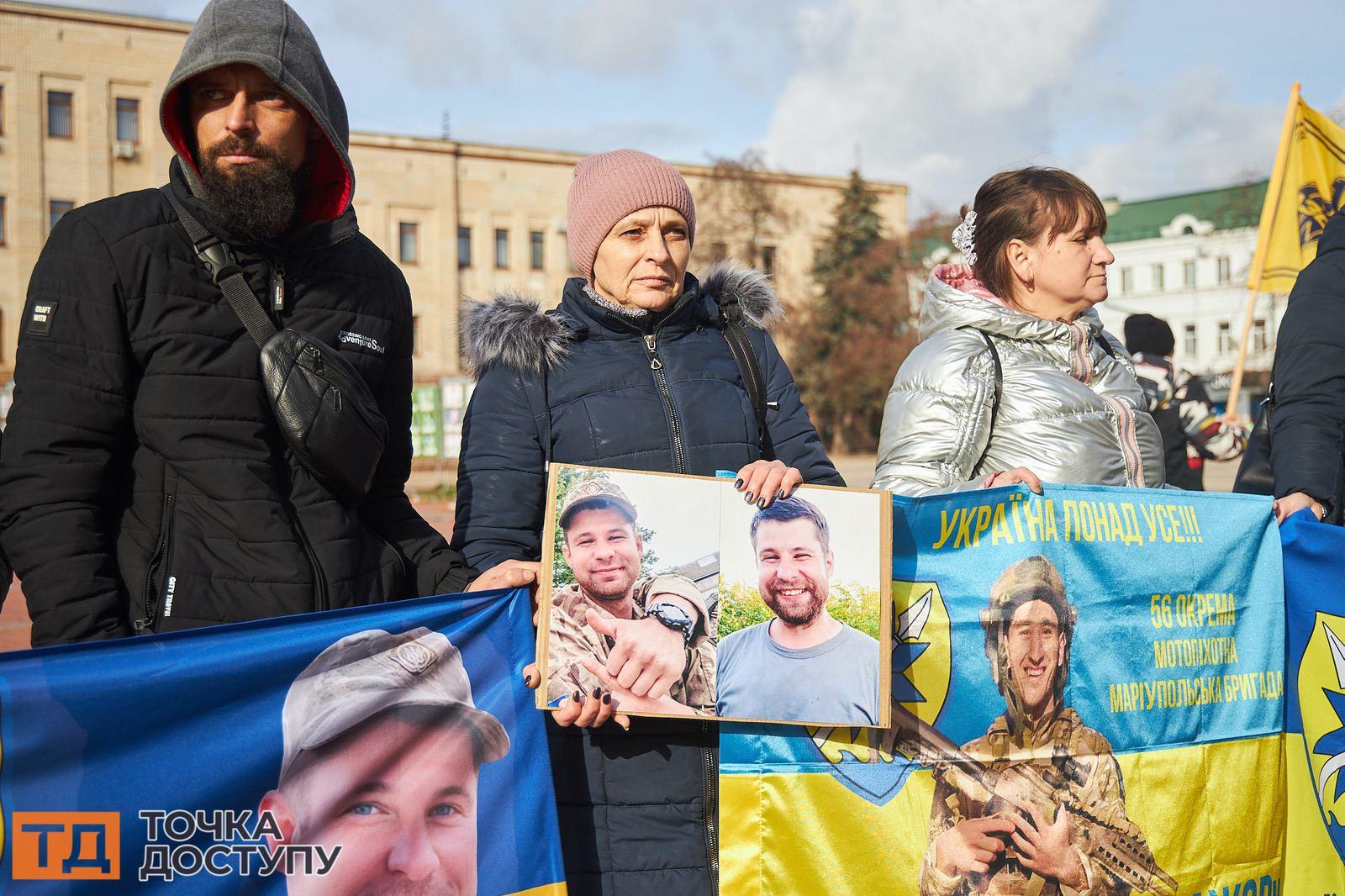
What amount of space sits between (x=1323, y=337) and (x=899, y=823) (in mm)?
1986

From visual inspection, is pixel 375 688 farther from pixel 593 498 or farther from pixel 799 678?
pixel 799 678

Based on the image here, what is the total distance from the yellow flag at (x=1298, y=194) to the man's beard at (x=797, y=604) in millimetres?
4730

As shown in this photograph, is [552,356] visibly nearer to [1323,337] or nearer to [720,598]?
[720,598]

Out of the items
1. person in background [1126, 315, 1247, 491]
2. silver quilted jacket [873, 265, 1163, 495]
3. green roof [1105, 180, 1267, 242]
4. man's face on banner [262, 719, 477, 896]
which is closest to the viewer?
man's face on banner [262, 719, 477, 896]

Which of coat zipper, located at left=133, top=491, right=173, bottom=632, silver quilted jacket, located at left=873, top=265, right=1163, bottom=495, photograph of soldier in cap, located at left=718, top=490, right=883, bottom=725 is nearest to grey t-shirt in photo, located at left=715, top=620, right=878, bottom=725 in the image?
photograph of soldier in cap, located at left=718, top=490, right=883, bottom=725

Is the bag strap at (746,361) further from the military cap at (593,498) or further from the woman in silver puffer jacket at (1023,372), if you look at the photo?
the military cap at (593,498)

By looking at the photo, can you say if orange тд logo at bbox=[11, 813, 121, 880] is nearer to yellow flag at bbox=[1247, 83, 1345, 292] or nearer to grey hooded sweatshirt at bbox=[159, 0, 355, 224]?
grey hooded sweatshirt at bbox=[159, 0, 355, 224]

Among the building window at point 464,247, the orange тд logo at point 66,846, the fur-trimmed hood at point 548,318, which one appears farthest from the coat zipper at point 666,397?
the building window at point 464,247

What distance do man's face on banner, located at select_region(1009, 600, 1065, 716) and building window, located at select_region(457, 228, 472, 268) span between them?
2054 inches

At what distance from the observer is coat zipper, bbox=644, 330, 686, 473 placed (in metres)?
3.07

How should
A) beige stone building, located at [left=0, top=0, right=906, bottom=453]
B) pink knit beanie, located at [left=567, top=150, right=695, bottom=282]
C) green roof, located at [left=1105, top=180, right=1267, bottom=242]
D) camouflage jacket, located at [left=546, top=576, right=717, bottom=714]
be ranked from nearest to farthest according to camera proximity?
camouflage jacket, located at [left=546, top=576, right=717, bottom=714] → pink knit beanie, located at [left=567, top=150, right=695, bottom=282] → beige stone building, located at [left=0, top=0, right=906, bottom=453] → green roof, located at [left=1105, top=180, right=1267, bottom=242]

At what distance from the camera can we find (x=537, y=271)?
2190 inches

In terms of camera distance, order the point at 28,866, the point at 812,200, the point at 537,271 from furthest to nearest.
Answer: the point at 812,200
the point at 537,271
the point at 28,866

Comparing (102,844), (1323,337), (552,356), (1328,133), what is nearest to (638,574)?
(552,356)
